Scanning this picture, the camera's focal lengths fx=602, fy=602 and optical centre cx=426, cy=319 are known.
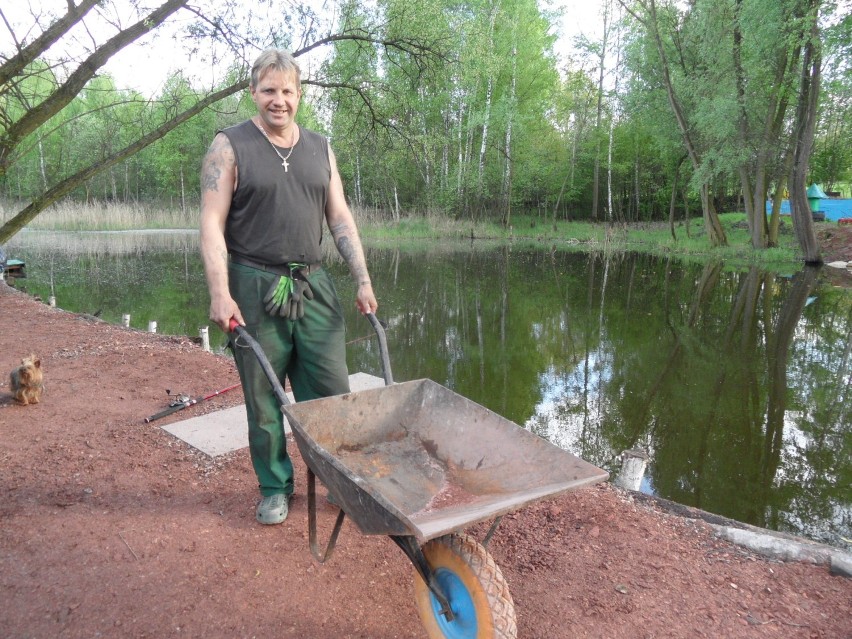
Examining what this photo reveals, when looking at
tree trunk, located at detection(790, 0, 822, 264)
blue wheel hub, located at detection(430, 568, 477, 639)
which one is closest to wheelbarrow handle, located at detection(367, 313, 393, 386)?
blue wheel hub, located at detection(430, 568, 477, 639)

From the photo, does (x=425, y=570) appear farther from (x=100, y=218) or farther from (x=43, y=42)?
(x=100, y=218)

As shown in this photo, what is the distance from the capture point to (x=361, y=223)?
25359mm

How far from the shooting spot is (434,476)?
230 cm

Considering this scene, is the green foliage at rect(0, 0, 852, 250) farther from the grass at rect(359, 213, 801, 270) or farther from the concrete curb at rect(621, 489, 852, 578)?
the concrete curb at rect(621, 489, 852, 578)

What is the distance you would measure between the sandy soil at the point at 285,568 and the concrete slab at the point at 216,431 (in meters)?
0.12

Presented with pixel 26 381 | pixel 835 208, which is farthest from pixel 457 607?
pixel 835 208

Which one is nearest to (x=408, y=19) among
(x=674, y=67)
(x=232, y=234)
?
(x=232, y=234)

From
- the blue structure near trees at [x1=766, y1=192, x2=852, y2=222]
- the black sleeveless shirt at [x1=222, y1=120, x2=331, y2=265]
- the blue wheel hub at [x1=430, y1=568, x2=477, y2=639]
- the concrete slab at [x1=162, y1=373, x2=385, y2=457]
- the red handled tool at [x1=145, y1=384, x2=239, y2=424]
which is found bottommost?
the concrete slab at [x1=162, y1=373, x2=385, y2=457]

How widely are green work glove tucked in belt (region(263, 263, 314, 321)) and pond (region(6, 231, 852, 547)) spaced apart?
287cm

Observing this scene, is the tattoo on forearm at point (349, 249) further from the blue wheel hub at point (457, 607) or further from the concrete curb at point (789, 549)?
the concrete curb at point (789, 549)

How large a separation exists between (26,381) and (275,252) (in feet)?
9.02

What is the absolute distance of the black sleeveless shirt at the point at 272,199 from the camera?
2.43m

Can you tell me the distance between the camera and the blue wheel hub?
174 cm

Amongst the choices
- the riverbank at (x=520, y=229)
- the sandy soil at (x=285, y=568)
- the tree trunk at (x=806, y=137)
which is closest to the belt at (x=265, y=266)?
the sandy soil at (x=285, y=568)
